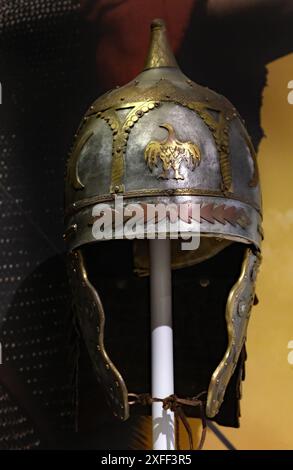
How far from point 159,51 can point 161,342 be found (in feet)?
2.05

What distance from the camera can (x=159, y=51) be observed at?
5.83 ft

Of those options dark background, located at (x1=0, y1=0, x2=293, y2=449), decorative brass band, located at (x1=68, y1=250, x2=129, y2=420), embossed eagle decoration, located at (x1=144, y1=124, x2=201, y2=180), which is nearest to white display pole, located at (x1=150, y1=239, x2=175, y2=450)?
decorative brass band, located at (x1=68, y1=250, x2=129, y2=420)

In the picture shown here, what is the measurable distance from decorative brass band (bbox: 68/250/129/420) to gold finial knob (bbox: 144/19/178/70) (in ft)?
1.45

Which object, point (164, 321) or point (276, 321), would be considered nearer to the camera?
point (164, 321)

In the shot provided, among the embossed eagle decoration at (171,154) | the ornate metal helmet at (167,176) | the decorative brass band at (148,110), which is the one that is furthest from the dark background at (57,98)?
the embossed eagle decoration at (171,154)

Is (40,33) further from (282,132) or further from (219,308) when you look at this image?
(219,308)

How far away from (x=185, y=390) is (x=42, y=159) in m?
0.67

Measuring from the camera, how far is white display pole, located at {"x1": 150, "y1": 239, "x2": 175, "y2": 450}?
5.45 feet

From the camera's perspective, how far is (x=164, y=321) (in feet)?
5.54

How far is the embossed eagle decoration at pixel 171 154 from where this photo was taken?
1.58m

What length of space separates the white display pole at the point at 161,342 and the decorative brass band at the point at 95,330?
81 millimetres

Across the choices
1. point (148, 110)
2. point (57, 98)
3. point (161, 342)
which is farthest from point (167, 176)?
point (57, 98)
